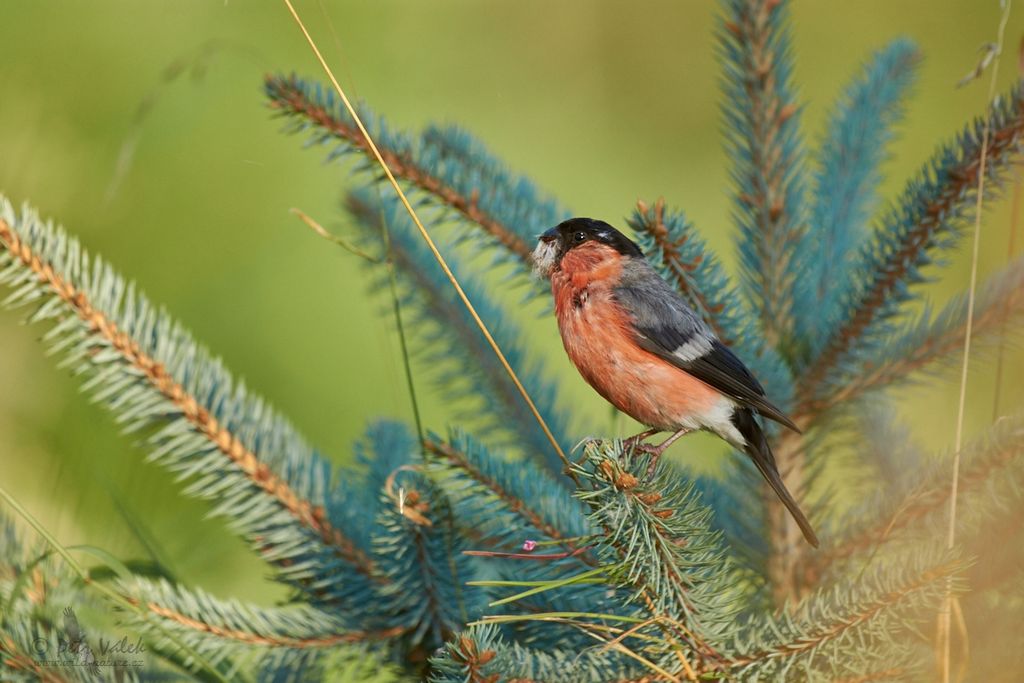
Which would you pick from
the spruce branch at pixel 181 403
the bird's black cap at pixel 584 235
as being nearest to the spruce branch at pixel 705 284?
the bird's black cap at pixel 584 235

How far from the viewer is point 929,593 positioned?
3.42 ft

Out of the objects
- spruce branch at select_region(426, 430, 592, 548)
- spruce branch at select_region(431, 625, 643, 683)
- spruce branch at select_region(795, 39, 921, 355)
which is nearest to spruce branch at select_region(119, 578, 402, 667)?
spruce branch at select_region(426, 430, 592, 548)

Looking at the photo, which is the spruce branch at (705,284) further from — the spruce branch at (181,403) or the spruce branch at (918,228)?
the spruce branch at (181,403)

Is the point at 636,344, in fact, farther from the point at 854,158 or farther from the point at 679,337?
the point at 854,158

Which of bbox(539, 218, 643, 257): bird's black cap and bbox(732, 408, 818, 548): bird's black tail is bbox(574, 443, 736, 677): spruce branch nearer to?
bbox(732, 408, 818, 548): bird's black tail

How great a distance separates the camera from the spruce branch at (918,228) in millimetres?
1435

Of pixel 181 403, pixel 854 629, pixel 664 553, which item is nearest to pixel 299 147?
pixel 181 403

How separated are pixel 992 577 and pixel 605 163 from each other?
6.57 feet

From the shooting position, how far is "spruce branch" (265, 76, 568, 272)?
152cm

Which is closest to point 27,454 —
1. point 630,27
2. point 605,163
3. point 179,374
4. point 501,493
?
point 179,374

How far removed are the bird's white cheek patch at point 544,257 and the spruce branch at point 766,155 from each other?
0.31 m

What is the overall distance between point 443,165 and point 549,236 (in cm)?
22

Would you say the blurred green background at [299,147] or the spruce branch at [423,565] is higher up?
the blurred green background at [299,147]
